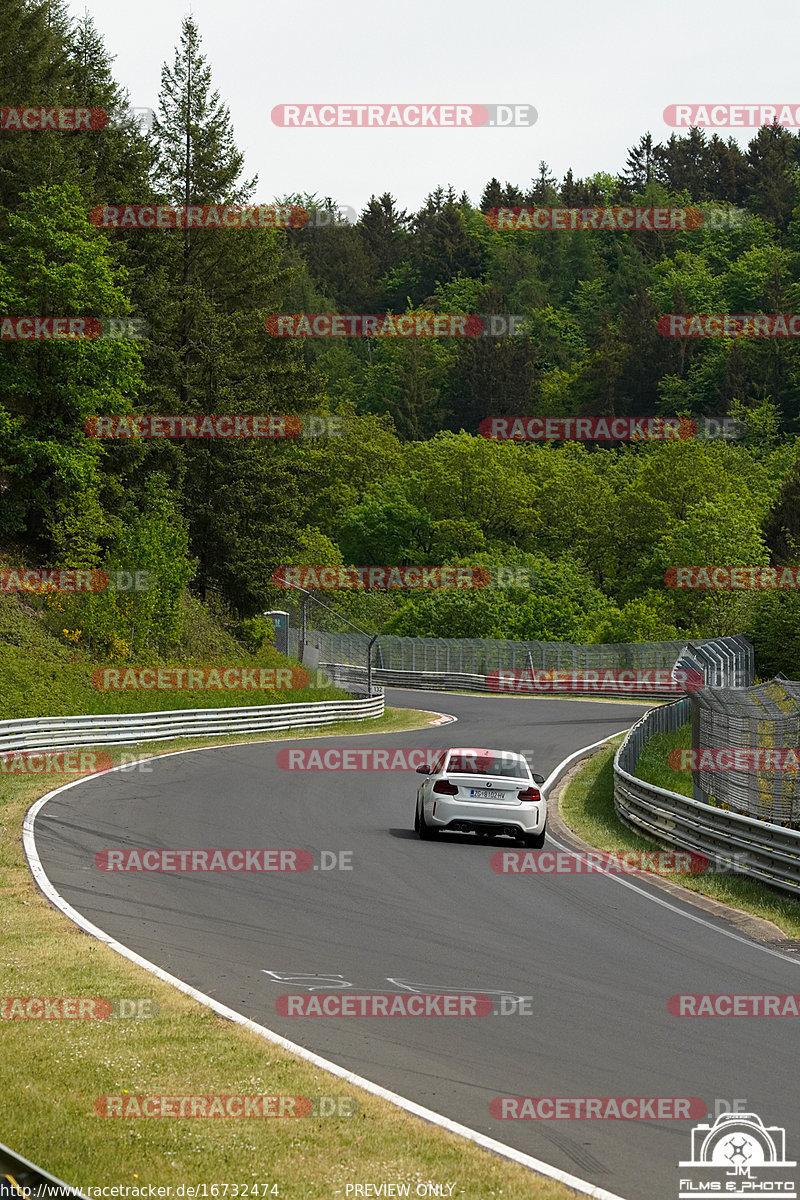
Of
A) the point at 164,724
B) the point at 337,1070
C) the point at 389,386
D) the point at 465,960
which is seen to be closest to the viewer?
the point at 337,1070

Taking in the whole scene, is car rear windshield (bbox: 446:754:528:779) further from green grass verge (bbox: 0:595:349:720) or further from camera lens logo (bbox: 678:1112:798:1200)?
green grass verge (bbox: 0:595:349:720)

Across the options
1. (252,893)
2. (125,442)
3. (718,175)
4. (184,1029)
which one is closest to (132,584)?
(125,442)

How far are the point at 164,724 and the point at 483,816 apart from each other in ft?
59.1

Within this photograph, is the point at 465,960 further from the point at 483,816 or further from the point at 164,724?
the point at 164,724

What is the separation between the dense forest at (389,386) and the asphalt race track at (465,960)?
26.2 m

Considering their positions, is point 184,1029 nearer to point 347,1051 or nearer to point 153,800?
point 347,1051

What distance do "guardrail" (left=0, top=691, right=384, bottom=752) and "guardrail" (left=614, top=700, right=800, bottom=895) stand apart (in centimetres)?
1264

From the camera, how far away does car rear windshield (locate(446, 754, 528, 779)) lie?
19344 millimetres

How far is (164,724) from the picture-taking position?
35562 mm

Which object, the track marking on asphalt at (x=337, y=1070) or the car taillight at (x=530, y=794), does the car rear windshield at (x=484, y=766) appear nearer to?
the car taillight at (x=530, y=794)

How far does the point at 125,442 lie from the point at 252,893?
38.0 m

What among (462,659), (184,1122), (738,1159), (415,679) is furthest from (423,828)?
(462,659)

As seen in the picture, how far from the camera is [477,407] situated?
137 metres

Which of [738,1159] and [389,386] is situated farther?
[389,386]
